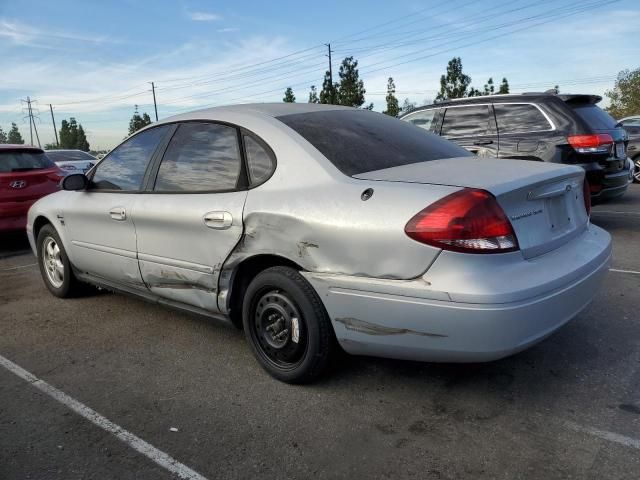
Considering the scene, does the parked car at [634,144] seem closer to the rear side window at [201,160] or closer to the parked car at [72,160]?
the rear side window at [201,160]

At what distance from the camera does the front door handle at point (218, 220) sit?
318cm

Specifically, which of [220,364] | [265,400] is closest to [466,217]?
[265,400]

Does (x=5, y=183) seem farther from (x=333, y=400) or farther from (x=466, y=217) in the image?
(x=466, y=217)

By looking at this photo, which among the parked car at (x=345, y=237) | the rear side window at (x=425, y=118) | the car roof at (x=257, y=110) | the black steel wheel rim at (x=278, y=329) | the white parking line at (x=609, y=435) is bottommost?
the white parking line at (x=609, y=435)

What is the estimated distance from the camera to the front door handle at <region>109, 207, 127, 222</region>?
13.0 feet

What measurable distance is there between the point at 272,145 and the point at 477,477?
199 centimetres

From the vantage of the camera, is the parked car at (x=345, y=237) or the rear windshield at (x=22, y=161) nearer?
the parked car at (x=345, y=237)

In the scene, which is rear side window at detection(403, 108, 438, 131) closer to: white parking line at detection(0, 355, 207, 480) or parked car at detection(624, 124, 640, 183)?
parked car at detection(624, 124, 640, 183)

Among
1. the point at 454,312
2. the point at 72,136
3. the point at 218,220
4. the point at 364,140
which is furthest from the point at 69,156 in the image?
the point at 72,136

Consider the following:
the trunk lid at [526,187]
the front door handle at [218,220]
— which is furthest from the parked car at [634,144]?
the front door handle at [218,220]

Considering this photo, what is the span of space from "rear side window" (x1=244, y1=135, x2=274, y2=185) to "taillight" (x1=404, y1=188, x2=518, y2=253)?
3.32 feet

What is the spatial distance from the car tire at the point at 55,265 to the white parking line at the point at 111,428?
1361 mm

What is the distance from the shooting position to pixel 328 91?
43.2 meters

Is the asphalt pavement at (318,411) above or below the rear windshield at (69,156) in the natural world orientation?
below
